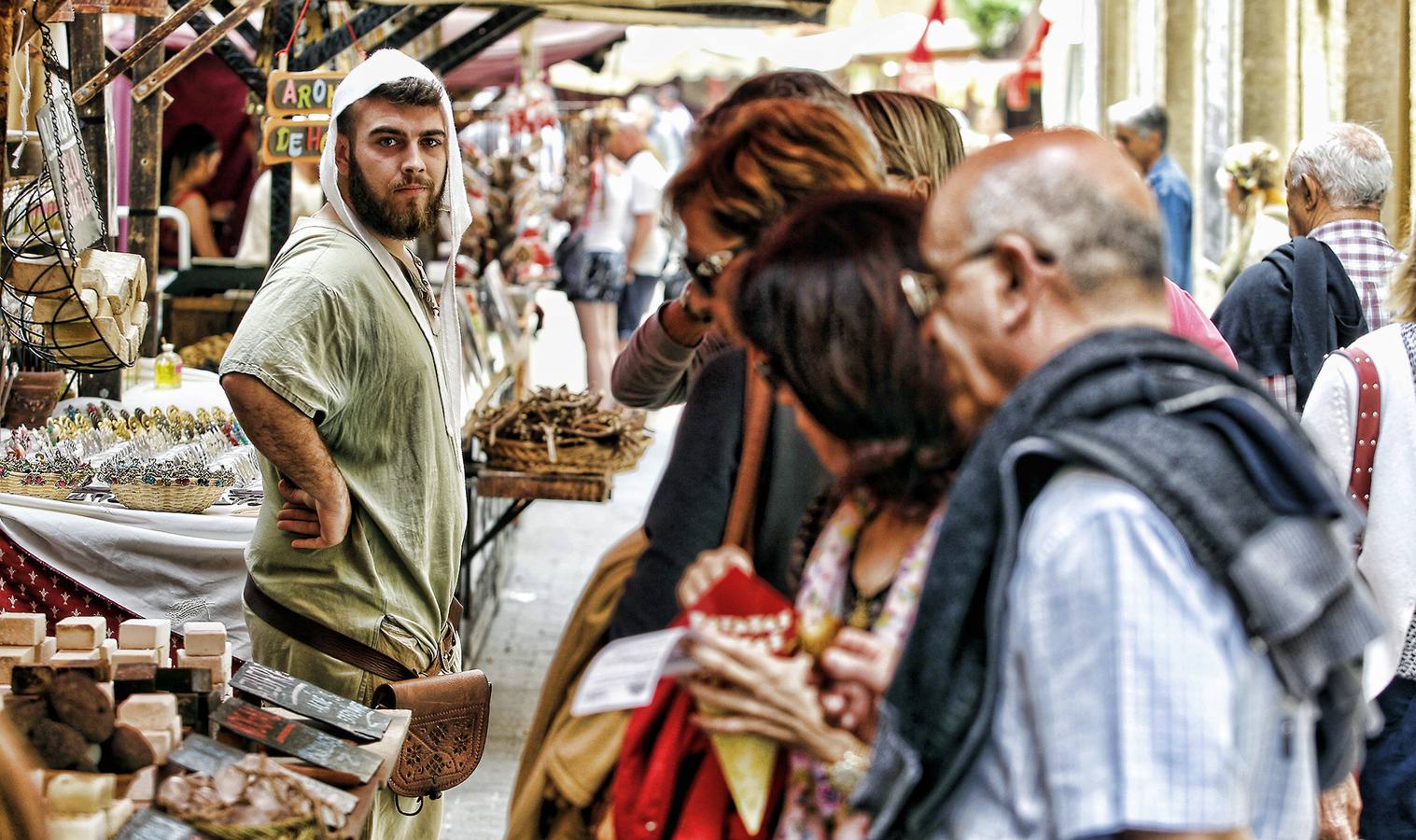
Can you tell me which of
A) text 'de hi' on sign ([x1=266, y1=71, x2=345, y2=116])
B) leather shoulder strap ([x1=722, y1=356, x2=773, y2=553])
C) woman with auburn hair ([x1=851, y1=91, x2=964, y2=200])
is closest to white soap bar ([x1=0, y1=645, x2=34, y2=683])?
leather shoulder strap ([x1=722, y1=356, x2=773, y2=553])

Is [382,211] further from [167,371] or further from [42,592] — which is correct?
[167,371]

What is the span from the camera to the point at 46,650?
99.7 inches

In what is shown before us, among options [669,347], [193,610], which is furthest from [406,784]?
[669,347]

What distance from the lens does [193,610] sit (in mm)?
3723

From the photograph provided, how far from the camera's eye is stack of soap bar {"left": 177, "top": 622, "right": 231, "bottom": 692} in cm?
255

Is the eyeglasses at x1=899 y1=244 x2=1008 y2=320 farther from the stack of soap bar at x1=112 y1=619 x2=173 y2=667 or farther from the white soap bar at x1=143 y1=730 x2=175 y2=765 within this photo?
the stack of soap bar at x1=112 y1=619 x2=173 y2=667

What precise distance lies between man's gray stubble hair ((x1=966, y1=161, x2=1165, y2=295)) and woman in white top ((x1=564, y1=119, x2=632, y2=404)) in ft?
31.1

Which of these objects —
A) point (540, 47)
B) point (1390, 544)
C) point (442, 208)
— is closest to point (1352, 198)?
point (1390, 544)

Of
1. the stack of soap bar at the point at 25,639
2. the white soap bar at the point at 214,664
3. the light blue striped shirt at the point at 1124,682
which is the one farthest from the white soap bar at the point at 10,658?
the light blue striped shirt at the point at 1124,682

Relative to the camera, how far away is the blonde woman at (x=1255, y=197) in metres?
6.20

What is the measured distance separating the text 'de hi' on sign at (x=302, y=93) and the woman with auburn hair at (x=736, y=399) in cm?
299

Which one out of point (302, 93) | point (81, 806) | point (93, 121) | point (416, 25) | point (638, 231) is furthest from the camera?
point (638, 231)

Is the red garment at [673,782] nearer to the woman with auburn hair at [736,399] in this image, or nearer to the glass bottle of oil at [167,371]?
the woman with auburn hair at [736,399]

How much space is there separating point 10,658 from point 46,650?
0.10 metres
